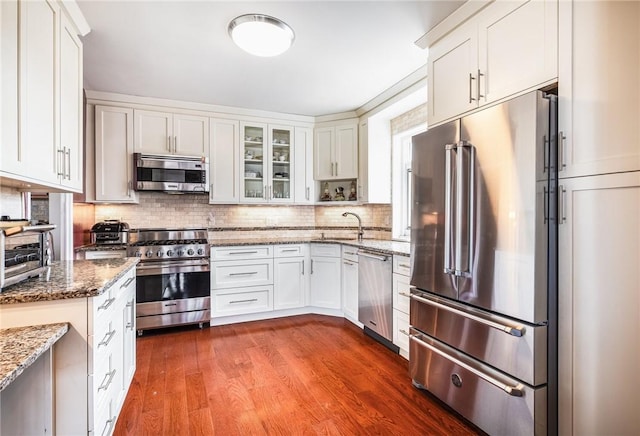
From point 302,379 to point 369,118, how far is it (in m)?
2.74

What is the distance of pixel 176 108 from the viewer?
11.6ft

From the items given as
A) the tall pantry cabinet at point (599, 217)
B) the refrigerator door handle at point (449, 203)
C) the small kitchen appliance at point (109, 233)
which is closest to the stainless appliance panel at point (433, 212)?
the refrigerator door handle at point (449, 203)

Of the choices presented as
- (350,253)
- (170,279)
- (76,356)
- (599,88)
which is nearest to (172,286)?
A: (170,279)

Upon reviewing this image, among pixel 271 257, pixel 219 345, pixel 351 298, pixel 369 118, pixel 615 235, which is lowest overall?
pixel 219 345

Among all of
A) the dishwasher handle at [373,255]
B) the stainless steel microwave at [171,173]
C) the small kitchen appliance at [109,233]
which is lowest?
the dishwasher handle at [373,255]

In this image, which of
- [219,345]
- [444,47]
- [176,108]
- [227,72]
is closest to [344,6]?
[444,47]

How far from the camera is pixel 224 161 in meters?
3.74

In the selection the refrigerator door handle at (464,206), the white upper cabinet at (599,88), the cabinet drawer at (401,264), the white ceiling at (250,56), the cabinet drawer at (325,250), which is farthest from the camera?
the cabinet drawer at (325,250)

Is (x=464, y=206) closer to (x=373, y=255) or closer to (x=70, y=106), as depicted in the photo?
(x=373, y=255)

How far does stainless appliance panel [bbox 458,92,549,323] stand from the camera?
1437 mm

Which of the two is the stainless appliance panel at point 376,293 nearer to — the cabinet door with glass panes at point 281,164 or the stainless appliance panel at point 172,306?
the cabinet door with glass panes at point 281,164

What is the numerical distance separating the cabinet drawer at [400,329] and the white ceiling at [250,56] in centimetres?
208

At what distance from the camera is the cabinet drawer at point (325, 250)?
142 inches

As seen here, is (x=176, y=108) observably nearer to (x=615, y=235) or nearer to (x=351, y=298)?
(x=351, y=298)
